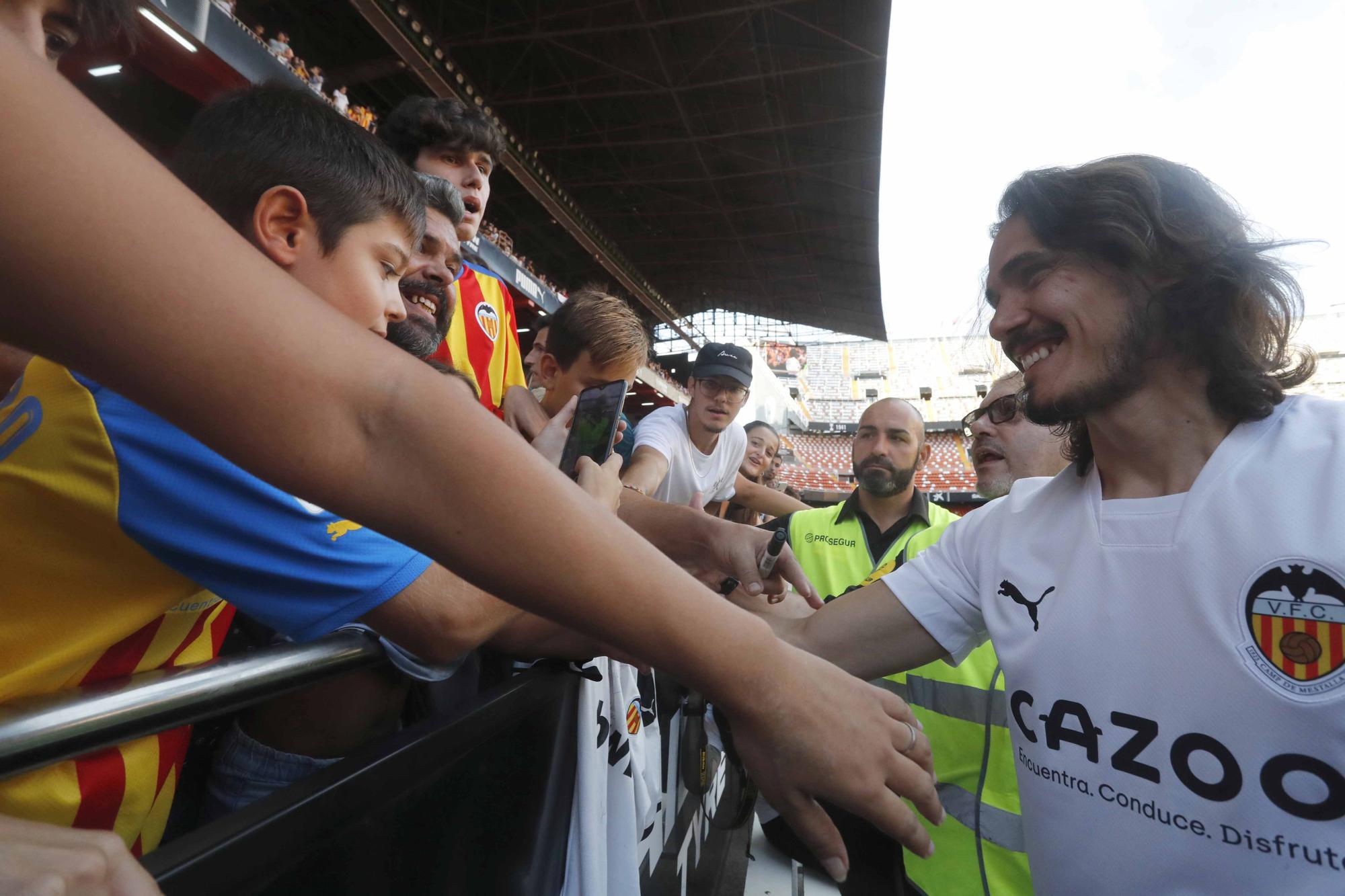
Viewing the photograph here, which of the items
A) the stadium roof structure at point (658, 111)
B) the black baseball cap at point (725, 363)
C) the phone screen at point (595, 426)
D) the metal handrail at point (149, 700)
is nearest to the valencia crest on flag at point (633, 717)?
the phone screen at point (595, 426)

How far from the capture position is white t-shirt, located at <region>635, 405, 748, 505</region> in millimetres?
3842

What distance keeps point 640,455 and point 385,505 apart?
2.62m

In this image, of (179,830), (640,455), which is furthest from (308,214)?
(640,455)

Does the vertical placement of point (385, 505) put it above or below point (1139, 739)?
above

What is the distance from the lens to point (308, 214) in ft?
4.03

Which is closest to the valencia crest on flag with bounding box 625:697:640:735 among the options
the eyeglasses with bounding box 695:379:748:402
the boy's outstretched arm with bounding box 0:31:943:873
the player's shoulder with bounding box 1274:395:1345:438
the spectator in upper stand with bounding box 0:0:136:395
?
the boy's outstretched arm with bounding box 0:31:943:873

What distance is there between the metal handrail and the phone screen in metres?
0.82

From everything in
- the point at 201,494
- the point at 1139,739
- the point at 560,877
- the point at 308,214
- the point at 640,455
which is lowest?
the point at 560,877

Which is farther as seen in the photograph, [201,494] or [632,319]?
[632,319]

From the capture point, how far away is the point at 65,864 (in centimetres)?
40

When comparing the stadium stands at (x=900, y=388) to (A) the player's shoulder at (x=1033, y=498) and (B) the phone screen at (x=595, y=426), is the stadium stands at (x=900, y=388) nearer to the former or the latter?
(A) the player's shoulder at (x=1033, y=498)

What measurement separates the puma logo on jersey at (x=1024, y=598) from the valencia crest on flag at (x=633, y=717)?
1050 mm

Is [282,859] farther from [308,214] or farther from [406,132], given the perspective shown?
[406,132]

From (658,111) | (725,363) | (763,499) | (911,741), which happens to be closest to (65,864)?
(911,741)
